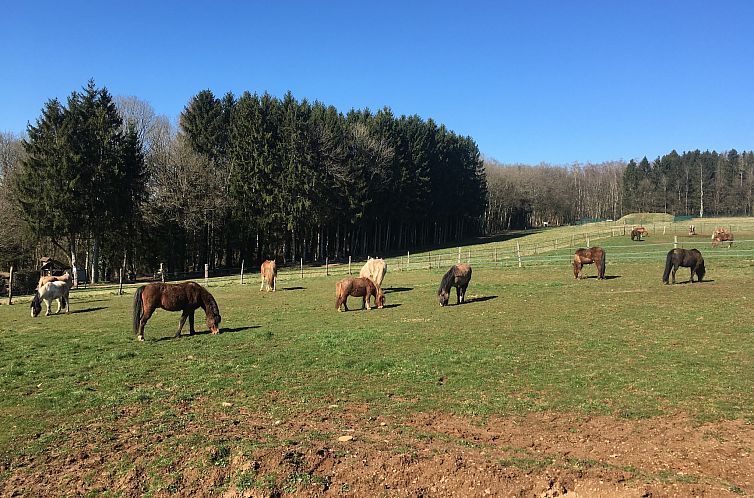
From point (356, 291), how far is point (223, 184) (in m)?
33.4

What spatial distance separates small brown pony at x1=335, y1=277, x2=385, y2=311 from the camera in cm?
1905

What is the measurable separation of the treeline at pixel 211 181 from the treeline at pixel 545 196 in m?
40.4

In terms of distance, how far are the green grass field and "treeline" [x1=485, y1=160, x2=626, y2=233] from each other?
82370 millimetres

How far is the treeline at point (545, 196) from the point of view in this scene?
105 metres

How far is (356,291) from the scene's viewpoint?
19.3m

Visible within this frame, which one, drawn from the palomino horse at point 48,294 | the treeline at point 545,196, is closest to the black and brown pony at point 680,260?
the palomino horse at point 48,294

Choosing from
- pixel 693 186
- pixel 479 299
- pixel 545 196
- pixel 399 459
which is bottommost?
pixel 399 459

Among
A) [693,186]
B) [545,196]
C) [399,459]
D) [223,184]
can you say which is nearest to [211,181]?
[223,184]

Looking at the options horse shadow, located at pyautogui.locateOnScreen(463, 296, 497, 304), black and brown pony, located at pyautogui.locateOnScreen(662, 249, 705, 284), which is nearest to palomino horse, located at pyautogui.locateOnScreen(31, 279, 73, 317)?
horse shadow, located at pyautogui.locateOnScreen(463, 296, 497, 304)

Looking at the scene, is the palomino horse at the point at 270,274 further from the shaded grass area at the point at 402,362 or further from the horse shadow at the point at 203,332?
the horse shadow at the point at 203,332

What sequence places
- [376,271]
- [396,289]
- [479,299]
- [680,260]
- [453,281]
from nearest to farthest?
[453,281], [479,299], [680,260], [376,271], [396,289]

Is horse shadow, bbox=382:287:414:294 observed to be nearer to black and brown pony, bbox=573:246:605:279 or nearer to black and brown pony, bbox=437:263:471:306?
black and brown pony, bbox=437:263:471:306

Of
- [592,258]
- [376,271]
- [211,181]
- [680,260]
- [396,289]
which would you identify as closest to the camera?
[680,260]

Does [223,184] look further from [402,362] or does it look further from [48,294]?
[402,362]
